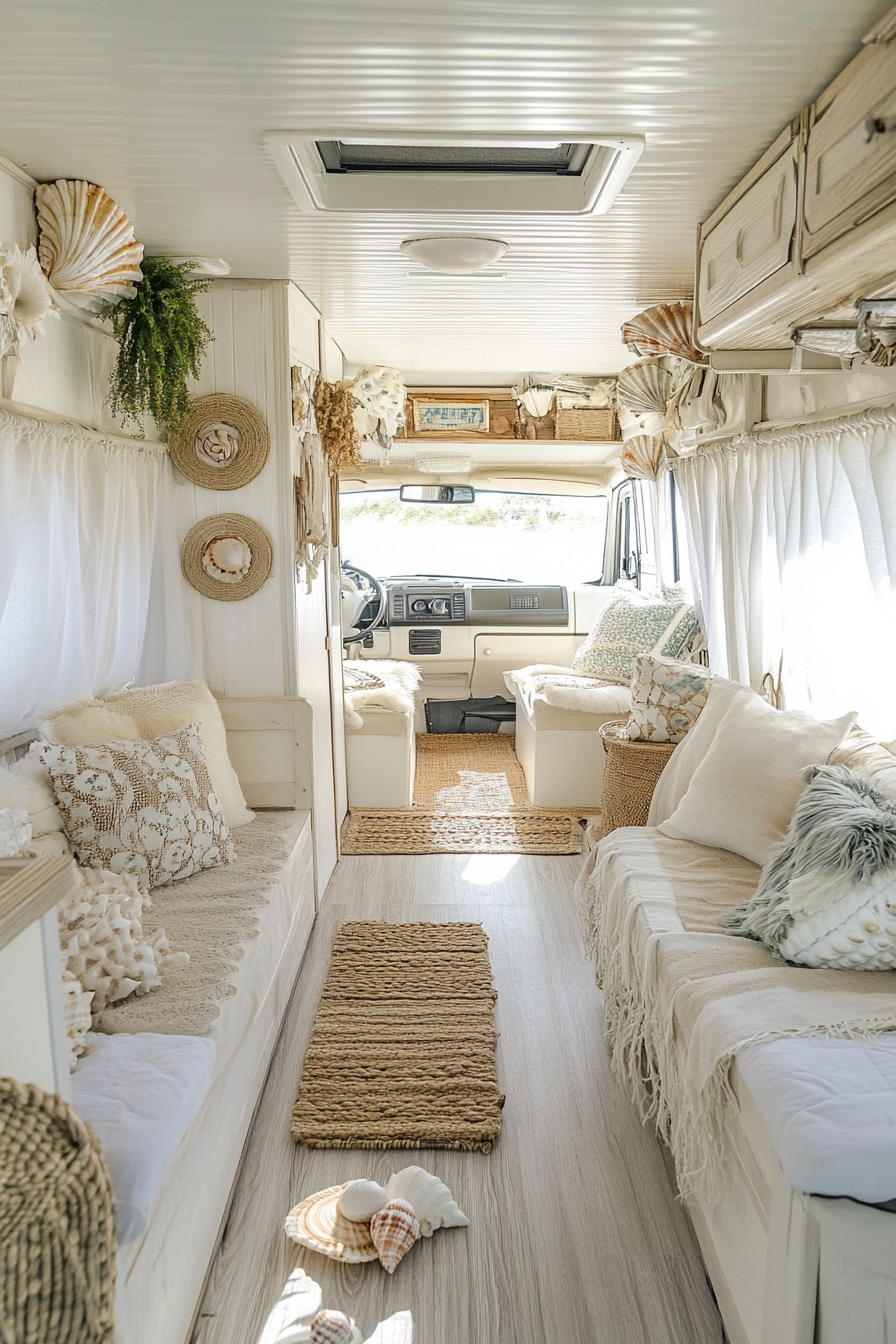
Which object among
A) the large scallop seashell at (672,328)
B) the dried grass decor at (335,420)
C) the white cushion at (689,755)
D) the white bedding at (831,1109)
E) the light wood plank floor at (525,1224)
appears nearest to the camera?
the white bedding at (831,1109)

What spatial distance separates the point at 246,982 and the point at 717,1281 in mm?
1077

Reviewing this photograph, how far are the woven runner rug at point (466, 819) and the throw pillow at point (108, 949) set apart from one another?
2167 millimetres

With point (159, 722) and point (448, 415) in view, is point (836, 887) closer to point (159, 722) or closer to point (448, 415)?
point (159, 722)

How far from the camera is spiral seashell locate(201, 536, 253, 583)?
3.31 metres

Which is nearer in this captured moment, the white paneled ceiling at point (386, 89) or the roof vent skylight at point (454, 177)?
the white paneled ceiling at point (386, 89)

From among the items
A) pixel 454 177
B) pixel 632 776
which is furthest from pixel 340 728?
pixel 454 177

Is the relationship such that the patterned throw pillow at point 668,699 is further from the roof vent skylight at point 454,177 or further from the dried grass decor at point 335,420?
the roof vent skylight at point 454,177

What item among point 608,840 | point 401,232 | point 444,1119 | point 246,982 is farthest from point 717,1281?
point 401,232

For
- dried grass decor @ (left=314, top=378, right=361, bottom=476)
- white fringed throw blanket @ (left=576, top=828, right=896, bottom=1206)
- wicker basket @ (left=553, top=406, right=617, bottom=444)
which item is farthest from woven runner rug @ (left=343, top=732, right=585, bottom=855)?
wicker basket @ (left=553, top=406, right=617, bottom=444)

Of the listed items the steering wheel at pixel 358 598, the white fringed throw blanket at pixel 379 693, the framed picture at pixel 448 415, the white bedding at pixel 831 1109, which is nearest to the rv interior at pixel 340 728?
the white bedding at pixel 831 1109

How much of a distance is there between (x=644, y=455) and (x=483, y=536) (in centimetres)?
191

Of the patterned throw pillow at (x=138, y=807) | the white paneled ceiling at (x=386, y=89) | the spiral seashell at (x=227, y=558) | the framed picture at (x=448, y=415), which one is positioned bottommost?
the patterned throw pillow at (x=138, y=807)

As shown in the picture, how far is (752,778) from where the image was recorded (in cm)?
258

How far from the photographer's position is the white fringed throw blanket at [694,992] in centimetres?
168
